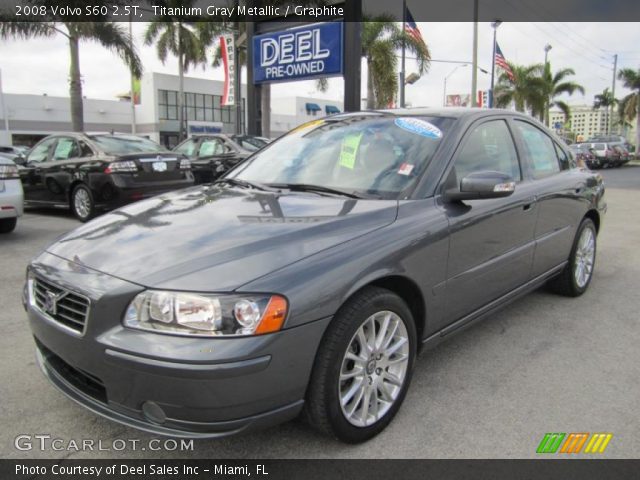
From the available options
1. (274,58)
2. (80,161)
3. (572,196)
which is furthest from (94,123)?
(572,196)

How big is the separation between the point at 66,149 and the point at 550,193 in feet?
25.4

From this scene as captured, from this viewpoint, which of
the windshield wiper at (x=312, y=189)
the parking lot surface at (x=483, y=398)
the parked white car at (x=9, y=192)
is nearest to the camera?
the parking lot surface at (x=483, y=398)

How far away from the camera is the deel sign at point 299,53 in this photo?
11641 mm

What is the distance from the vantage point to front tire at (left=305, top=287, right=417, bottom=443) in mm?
2219

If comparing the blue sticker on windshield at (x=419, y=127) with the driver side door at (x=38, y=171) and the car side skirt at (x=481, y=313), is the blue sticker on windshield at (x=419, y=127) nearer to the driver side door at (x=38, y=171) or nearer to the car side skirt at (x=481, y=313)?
the car side skirt at (x=481, y=313)

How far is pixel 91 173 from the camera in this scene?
8094 millimetres

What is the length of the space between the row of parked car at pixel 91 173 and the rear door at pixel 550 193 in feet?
19.5

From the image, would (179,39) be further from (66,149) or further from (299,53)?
(66,149)

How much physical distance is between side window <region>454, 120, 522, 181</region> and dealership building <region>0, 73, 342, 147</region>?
43737 millimetres

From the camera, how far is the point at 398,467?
7.53ft

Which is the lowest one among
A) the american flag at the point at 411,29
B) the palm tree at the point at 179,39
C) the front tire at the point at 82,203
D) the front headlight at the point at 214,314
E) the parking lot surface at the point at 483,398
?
the parking lot surface at the point at 483,398

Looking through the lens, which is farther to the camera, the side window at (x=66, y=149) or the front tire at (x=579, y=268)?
the side window at (x=66, y=149)

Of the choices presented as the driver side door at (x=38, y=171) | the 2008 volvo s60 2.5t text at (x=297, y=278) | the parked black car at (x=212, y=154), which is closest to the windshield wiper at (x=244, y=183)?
the 2008 volvo s60 2.5t text at (x=297, y=278)

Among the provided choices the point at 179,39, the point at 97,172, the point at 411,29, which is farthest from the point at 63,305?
the point at 179,39
